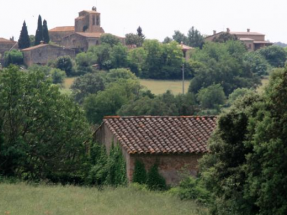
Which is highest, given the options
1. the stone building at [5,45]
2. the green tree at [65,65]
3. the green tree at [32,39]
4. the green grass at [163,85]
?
the green tree at [32,39]

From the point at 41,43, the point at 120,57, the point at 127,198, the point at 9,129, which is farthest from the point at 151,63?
the point at 127,198

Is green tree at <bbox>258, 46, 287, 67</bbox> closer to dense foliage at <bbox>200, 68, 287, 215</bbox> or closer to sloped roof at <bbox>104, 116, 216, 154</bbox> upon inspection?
sloped roof at <bbox>104, 116, 216, 154</bbox>

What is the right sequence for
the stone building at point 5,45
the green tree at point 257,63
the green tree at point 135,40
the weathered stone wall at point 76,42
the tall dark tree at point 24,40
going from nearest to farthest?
the green tree at point 257,63
the tall dark tree at point 24,40
the stone building at point 5,45
the weathered stone wall at point 76,42
the green tree at point 135,40

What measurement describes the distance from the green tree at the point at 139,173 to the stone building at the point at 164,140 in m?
0.14

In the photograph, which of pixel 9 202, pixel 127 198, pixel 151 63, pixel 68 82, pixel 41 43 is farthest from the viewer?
pixel 41 43

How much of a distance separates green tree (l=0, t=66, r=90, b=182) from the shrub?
224 inches

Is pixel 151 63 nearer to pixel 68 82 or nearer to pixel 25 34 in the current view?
pixel 68 82

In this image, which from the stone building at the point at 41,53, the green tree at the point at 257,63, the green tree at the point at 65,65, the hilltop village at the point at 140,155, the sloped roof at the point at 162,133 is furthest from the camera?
the stone building at the point at 41,53

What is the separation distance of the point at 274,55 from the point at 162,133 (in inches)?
5690

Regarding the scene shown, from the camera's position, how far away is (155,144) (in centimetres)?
2819

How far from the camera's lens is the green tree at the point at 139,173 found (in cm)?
2761

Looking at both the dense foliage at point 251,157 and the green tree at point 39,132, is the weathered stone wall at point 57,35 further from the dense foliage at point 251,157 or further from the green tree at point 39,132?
the dense foliage at point 251,157

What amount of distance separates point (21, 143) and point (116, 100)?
53.9 meters

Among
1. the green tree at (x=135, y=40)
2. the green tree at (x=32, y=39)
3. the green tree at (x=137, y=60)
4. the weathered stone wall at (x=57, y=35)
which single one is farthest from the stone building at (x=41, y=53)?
the weathered stone wall at (x=57, y=35)
